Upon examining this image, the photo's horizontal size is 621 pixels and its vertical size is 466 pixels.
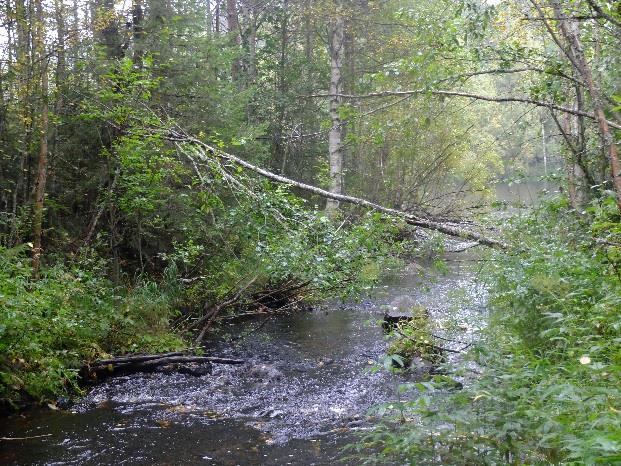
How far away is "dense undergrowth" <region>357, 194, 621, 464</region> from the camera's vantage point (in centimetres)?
319

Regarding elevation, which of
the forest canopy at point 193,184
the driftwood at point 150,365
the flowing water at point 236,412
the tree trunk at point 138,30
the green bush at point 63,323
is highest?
the tree trunk at point 138,30

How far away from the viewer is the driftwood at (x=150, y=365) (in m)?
8.19

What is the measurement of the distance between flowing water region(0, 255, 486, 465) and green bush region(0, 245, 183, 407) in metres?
0.42

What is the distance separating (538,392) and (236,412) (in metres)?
4.40

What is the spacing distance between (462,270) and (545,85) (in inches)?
304

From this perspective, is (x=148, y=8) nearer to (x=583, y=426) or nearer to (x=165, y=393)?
(x=165, y=393)

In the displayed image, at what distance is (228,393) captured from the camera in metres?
7.95

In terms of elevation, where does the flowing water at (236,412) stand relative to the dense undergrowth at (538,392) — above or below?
below

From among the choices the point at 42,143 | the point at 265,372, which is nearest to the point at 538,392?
the point at 265,372

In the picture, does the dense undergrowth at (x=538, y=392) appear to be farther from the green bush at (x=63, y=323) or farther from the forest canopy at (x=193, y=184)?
the green bush at (x=63, y=323)

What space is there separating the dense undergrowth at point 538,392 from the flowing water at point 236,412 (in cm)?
68

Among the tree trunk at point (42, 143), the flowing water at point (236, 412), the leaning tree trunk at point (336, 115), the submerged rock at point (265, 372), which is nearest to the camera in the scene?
the flowing water at point (236, 412)

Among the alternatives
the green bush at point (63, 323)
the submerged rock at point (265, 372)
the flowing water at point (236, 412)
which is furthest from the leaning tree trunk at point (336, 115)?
the submerged rock at point (265, 372)

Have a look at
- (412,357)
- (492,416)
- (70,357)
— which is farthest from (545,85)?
(70,357)
